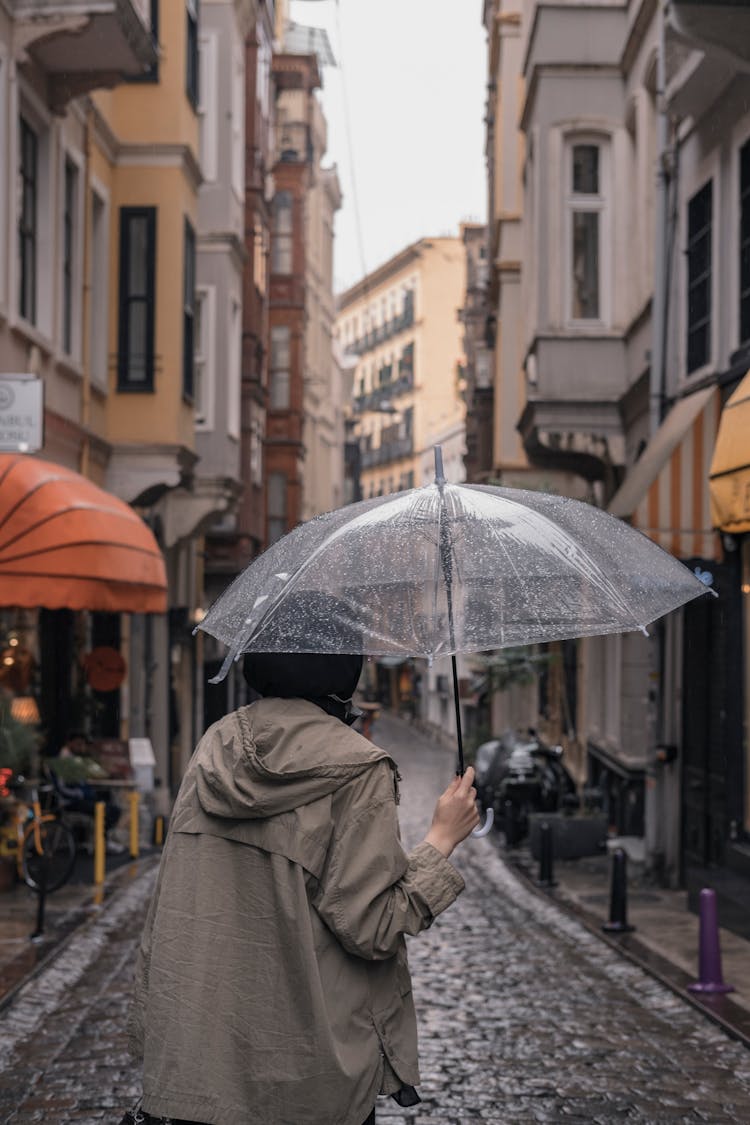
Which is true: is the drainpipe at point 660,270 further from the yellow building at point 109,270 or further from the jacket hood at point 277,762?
the jacket hood at point 277,762

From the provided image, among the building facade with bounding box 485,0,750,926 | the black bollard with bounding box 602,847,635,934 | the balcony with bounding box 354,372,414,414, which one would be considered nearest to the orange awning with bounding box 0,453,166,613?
the building facade with bounding box 485,0,750,926

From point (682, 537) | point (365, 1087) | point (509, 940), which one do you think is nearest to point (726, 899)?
point (509, 940)

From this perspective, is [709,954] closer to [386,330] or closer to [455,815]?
[455,815]

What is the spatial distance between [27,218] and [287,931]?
15327mm

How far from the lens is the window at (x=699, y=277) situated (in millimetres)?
16156

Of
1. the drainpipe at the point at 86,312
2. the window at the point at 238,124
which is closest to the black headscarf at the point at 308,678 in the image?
the drainpipe at the point at 86,312

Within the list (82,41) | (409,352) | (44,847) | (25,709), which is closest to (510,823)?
(25,709)

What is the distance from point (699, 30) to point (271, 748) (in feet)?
33.5

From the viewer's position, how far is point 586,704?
26625 millimetres

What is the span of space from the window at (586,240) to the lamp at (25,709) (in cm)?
857

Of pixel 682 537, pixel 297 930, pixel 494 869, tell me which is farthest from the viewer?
pixel 494 869

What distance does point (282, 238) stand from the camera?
52.8 m

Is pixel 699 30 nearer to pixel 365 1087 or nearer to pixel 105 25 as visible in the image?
pixel 105 25

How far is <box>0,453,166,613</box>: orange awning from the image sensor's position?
561 inches
